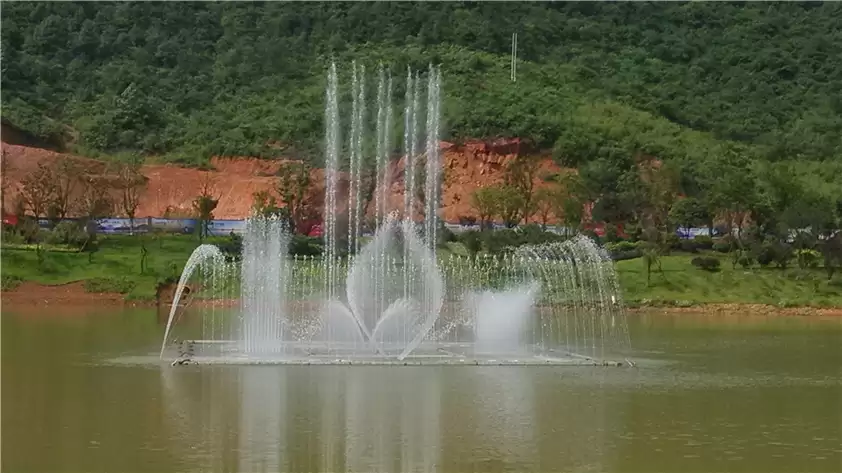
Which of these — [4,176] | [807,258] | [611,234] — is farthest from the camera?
[4,176]

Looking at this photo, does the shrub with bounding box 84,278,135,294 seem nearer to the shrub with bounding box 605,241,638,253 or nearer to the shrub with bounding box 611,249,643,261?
the shrub with bounding box 611,249,643,261

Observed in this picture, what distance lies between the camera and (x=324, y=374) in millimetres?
26359

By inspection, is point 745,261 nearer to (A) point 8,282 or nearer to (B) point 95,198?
(A) point 8,282

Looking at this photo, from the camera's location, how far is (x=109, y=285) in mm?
47844

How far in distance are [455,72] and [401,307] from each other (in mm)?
60708

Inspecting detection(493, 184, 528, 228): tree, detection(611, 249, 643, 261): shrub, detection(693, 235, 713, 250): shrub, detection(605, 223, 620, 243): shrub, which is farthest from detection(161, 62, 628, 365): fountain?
detection(493, 184, 528, 228): tree

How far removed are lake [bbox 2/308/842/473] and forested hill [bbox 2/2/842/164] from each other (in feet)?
181

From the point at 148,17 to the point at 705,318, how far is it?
219 feet

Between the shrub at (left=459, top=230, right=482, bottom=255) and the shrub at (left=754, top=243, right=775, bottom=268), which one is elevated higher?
the shrub at (left=459, top=230, right=482, bottom=255)

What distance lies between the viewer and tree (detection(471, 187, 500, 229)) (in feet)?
207

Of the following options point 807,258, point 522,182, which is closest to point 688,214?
point 522,182

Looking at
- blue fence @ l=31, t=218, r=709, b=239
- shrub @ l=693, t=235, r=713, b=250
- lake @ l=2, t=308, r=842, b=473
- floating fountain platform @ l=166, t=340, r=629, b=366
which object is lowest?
lake @ l=2, t=308, r=842, b=473

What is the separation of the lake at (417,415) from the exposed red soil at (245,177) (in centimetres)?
4451

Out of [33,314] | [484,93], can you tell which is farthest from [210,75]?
[33,314]
